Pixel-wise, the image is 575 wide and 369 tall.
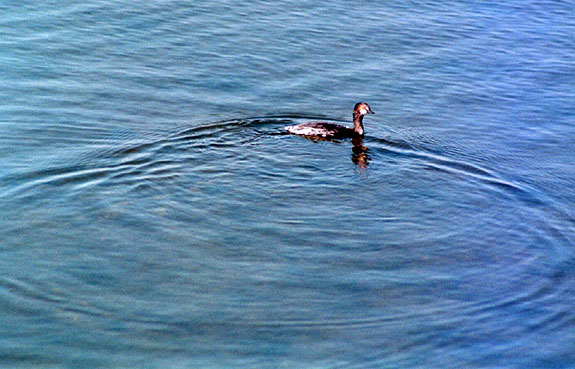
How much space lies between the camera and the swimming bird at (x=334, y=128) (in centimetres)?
1474

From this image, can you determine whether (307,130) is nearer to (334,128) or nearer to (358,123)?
(334,128)

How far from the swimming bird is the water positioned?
0.20m

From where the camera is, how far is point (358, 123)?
49.8ft

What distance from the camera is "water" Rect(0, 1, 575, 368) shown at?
949cm

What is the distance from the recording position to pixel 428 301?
10.3 m

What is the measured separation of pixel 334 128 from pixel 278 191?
244cm

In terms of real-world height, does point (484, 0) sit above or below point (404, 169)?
above

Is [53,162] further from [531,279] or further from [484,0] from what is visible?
[484,0]

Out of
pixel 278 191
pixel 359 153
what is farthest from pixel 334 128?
pixel 278 191

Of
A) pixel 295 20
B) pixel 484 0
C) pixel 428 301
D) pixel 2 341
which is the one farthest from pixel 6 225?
pixel 484 0

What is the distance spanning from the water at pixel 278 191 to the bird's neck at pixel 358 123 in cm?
24

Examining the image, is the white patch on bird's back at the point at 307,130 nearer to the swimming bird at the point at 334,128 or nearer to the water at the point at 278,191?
the swimming bird at the point at 334,128

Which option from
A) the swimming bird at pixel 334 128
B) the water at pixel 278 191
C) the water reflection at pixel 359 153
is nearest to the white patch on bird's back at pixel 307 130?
the swimming bird at pixel 334 128

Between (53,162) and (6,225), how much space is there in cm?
191
